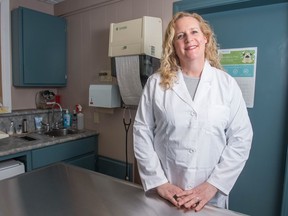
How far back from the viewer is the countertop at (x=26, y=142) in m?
1.75

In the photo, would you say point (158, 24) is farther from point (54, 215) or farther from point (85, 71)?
point (54, 215)

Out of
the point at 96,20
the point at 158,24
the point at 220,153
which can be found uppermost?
the point at 96,20

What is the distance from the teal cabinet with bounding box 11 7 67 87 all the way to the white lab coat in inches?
66.0

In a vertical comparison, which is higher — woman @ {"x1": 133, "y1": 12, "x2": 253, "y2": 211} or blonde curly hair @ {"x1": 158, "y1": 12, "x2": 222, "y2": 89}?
blonde curly hair @ {"x1": 158, "y1": 12, "x2": 222, "y2": 89}

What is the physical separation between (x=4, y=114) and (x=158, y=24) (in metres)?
1.70

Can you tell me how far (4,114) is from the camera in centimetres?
220

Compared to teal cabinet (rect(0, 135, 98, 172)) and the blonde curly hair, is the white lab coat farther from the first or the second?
teal cabinet (rect(0, 135, 98, 172))

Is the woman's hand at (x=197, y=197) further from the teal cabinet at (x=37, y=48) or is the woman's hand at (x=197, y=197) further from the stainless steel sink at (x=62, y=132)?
the teal cabinet at (x=37, y=48)

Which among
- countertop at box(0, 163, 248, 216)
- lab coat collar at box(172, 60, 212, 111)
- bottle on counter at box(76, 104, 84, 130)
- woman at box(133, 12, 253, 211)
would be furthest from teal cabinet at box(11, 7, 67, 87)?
lab coat collar at box(172, 60, 212, 111)

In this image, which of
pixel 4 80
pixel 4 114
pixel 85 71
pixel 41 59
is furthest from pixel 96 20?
pixel 4 114

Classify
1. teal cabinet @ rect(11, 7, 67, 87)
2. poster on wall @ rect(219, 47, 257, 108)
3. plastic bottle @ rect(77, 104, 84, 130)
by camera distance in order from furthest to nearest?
plastic bottle @ rect(77, 104, 84, 130) < teal cabinet @ rect(11, 7, 67, 87) < poster on wall @ rect(219, 47, 257, 108)

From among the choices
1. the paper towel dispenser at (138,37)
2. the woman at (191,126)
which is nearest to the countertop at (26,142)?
the paper towel dispenser at (138,37)

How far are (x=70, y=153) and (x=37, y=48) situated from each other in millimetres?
1130

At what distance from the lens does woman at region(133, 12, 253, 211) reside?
1.05 metres
